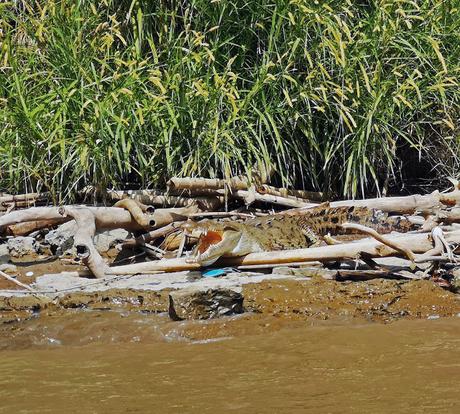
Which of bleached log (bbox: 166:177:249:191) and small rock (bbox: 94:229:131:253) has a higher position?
bleached log (bbox: 166:177:249:191)

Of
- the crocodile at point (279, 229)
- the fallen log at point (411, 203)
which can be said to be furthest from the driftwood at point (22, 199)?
the fallen log at point (411, 203)

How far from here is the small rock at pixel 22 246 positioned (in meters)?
6.75

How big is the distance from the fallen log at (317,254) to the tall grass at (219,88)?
117 cm

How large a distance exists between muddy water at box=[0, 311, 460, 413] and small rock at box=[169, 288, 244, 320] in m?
0.08

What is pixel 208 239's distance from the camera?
20.4ft

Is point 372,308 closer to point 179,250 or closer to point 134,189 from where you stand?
point 179,250

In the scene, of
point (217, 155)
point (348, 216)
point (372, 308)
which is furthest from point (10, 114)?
point (372, 308)

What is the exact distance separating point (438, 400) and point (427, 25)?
4595mm

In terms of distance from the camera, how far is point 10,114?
707 cm

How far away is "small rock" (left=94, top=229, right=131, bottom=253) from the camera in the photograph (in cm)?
679

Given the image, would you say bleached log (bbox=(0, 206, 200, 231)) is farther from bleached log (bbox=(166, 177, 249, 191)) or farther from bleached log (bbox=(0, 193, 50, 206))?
bleached log (bbox=(0, 193, 50, 206))

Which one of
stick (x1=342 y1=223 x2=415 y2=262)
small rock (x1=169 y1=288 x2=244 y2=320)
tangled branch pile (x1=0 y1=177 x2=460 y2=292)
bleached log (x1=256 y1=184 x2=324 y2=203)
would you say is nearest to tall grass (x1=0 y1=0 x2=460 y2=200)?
bleached log (x1=256 y1=184 x2=324 y2=203)

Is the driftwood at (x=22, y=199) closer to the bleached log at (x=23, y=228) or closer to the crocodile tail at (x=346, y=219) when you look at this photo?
the bleached log at (x=23, y=228)

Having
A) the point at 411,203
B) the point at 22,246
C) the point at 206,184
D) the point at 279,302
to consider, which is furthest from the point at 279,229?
the point at 22,246
